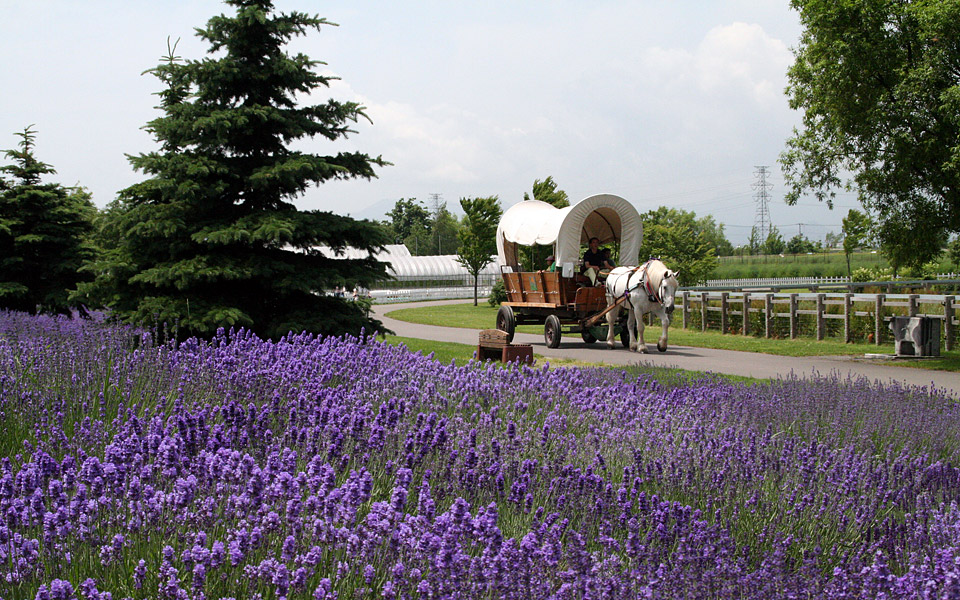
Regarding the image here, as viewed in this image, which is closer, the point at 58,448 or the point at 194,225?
the point at 58,448

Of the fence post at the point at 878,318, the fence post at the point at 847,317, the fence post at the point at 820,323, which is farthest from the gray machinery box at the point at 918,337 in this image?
the fence post at the point at 820,323

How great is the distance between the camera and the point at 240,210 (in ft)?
42.7

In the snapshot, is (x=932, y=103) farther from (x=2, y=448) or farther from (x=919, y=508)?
(x=2, y=448)

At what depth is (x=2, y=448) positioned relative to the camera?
5.45m

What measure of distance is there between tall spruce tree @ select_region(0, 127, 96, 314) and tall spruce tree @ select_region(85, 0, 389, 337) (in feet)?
24.0

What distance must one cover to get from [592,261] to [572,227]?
1.57 meters

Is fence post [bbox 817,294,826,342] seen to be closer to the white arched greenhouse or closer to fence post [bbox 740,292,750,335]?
fence post [bbox 740,292,750,335]

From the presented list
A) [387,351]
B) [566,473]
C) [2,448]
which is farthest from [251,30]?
[566,473]

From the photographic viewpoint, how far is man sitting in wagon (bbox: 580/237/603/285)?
63.5 feet

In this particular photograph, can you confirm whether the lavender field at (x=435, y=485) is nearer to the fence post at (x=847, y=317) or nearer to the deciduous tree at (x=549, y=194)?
the fence post at (x=847, y=317)

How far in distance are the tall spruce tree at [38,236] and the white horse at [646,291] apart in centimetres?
1192

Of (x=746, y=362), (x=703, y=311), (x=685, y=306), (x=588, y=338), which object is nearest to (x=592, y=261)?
(x=588, y=338)

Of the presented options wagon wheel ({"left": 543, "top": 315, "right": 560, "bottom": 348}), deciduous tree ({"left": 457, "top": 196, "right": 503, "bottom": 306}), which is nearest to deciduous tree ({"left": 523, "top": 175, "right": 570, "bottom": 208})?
deciduous tree ({"left": 457, "top": 196, "right": 503, "bottom": 306})

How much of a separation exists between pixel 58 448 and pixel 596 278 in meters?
15.2
